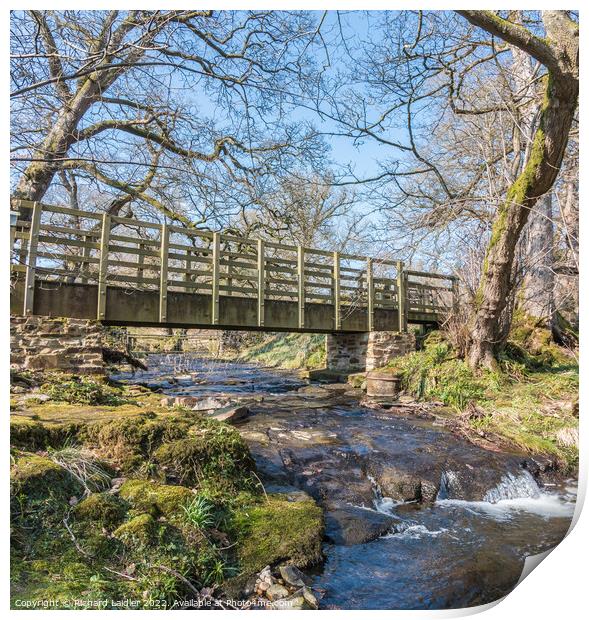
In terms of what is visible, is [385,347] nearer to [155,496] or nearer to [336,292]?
[336,292]

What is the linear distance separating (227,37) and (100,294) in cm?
388

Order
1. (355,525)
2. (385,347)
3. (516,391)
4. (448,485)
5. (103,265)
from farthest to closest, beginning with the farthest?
(385,347) < (516,391) < (103,265) < (448,485) < (355,525)

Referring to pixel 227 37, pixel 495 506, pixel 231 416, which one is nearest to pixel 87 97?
pixel 227 37

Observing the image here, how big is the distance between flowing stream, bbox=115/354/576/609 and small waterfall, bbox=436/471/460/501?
1 cm

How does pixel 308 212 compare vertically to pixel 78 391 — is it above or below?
above

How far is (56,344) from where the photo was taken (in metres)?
5.40

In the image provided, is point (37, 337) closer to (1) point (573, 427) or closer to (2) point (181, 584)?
(2) point (181, 584)

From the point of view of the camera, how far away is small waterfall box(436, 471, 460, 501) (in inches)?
144

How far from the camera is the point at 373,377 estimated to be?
7840mm

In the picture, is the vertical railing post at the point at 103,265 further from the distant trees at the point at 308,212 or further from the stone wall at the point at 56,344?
the distant trees at the point at 308,212

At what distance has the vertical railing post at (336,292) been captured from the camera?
9023mm

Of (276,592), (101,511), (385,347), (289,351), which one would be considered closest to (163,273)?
(101,511)

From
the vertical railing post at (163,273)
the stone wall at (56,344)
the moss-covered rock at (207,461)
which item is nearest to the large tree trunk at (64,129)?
the moss-covered rock at (207,461)

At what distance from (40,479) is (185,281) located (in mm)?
4915
